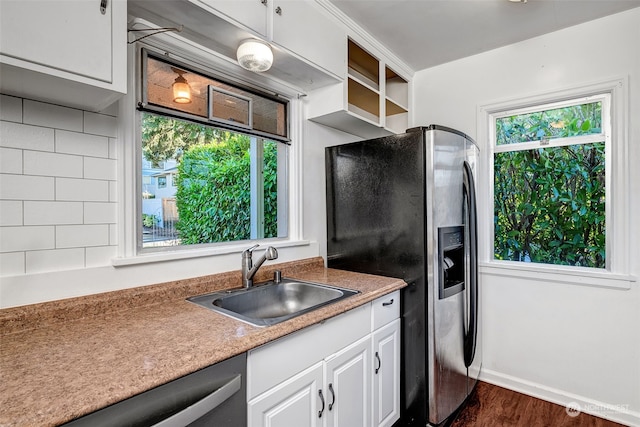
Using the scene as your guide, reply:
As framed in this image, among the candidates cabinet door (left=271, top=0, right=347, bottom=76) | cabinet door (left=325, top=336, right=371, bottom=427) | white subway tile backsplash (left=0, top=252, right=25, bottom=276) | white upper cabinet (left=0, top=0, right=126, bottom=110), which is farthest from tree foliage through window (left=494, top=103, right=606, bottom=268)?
white subway tile backsplash (left=0, top=252, right=25, bottom=276)

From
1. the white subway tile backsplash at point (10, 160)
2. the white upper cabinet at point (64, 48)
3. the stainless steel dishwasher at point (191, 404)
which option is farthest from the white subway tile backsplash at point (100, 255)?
the stainless steel dishwasher at point (191, 404)

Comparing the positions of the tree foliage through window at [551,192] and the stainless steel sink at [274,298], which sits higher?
the tree foliage through window at [551,192]

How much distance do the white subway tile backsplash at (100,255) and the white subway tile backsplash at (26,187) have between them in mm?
239

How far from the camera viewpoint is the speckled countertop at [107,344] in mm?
676

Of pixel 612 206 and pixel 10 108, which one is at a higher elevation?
pixel 10 108

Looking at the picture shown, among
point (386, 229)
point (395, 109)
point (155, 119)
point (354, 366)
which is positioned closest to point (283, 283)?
point (354, 366)

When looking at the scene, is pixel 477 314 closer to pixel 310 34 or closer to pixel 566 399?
pixel 566 399

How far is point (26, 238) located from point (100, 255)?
0.23 meters

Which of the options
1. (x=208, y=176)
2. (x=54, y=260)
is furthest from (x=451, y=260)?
(x=54, y=260)

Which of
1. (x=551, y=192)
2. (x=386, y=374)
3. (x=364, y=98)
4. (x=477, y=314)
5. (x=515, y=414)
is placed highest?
(x=364, y=98)

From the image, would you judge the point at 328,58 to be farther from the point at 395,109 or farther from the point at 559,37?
the point at 559,37

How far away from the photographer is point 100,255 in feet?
4.10

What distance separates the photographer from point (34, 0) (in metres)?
0.85

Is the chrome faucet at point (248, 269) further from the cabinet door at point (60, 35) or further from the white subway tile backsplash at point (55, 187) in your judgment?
the cabinet door at point (60, 35)
